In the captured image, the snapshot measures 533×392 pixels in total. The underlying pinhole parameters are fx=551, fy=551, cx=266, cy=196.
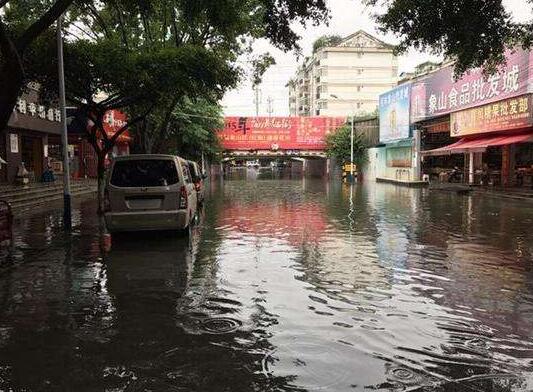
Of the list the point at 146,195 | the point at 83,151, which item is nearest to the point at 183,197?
the point at 146,195

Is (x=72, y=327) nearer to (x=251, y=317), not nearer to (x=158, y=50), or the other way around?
(x=251, y=317)

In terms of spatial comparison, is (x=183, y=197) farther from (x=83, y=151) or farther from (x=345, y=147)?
(x=345, y=147)

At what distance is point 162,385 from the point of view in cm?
427

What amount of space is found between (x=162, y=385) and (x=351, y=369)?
154cm

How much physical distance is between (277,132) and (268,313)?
5088 centimetres

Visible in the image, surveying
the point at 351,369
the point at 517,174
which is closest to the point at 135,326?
the point at 351,369

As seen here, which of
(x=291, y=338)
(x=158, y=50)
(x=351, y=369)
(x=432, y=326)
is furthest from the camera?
(x=158, y=50)

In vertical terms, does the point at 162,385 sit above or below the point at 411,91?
below

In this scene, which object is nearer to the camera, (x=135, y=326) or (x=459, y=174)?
(x=135, y=326)

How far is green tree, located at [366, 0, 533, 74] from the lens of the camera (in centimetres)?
1063

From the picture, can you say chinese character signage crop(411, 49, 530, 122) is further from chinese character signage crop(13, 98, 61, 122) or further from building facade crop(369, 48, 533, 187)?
chinese character signage crop(13, 98, 61, 122)

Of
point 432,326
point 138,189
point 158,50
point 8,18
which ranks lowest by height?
point 432,326

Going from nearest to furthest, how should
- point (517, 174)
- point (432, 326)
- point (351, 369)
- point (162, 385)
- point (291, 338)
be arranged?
point (162, 385) → point (351, 369) → point (291, 338) → point (432, 326) → point (517, 174)

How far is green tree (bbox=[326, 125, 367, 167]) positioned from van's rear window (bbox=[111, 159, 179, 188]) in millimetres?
43090
